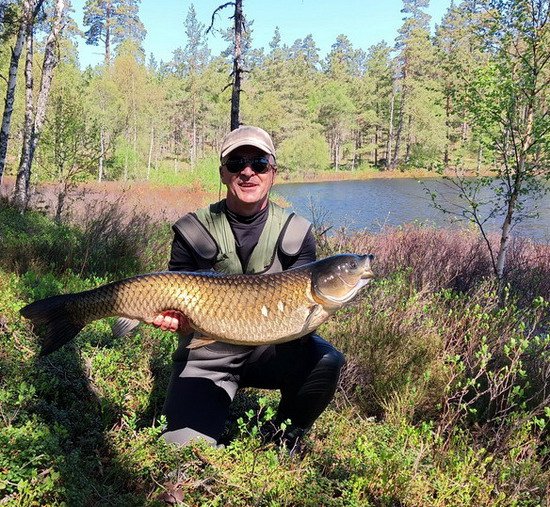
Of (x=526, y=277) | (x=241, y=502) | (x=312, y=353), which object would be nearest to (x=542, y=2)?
(x=526, y=277)

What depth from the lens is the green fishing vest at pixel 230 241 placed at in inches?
124

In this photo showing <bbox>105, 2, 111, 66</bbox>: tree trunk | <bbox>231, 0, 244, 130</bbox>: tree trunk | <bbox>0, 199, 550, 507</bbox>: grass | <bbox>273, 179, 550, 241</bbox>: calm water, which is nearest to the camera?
<bbox>0, 199, 550, 507</bbox>: grass

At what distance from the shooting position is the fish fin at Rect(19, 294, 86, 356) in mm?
2643

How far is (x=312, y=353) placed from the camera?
3.17 meters

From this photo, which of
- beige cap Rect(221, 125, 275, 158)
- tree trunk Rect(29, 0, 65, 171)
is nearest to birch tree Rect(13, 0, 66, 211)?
tree trunk Rect(29, 0, 65, 171)

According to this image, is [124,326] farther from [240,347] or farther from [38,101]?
[38,101]

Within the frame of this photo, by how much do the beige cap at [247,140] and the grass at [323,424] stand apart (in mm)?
1603

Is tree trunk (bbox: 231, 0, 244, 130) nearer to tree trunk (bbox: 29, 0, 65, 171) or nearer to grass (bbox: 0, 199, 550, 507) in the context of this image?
tree trunk (bbox: 29, 0, 65, 171)

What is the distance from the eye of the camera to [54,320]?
267 centimetres

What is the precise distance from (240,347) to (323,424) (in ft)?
3.30

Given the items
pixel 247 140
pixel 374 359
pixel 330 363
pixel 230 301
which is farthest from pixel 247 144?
pixel 374 359

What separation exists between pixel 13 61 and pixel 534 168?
42.3 ft

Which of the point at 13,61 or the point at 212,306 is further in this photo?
the point at 13,61

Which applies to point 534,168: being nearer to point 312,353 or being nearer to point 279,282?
point 312,353
